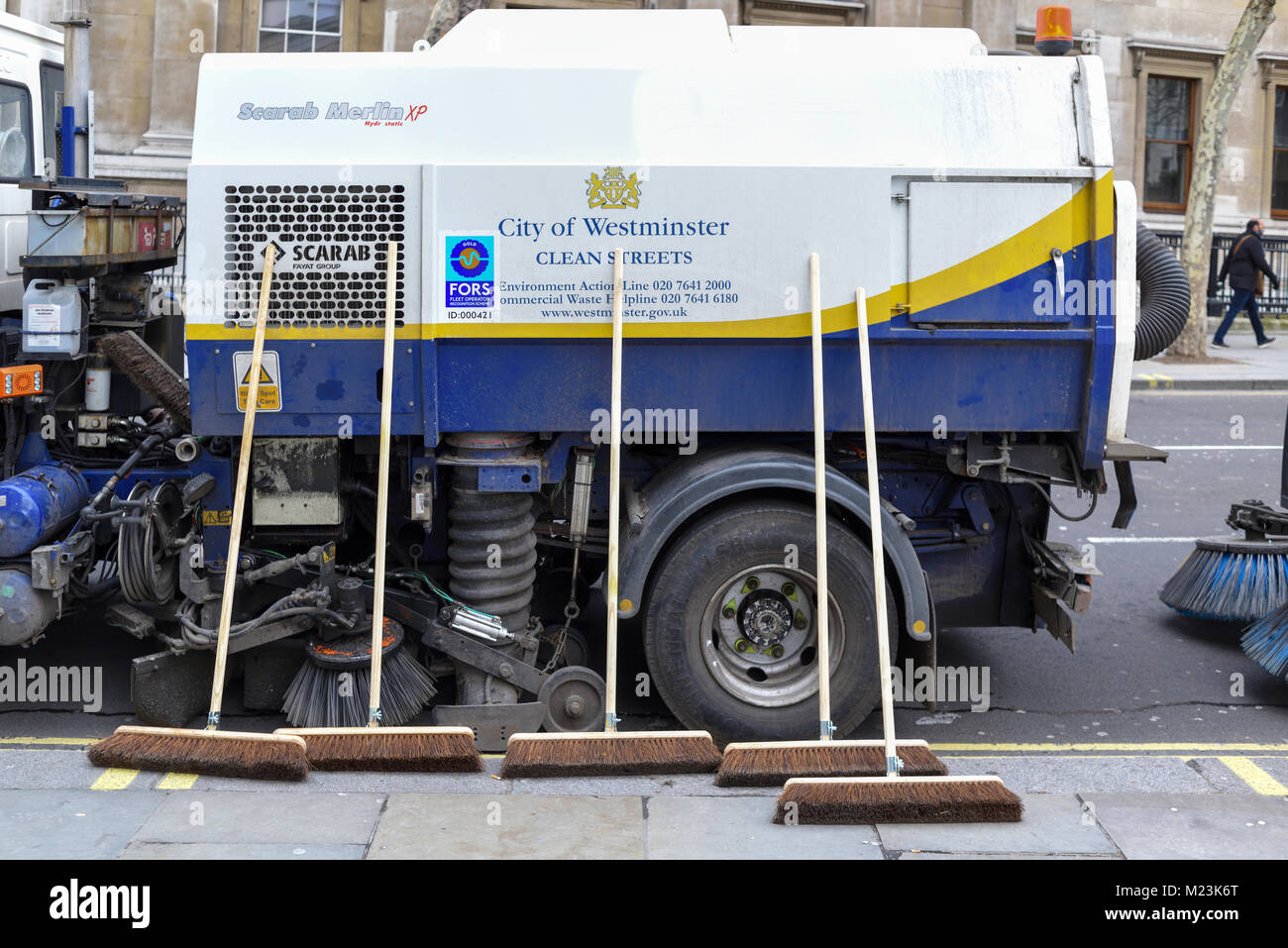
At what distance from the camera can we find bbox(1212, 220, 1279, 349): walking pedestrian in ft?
64.0

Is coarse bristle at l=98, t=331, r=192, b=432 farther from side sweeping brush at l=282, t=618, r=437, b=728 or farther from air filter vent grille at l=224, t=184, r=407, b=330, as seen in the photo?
side sweeping brush at l=282, t=618, r=437, b=728

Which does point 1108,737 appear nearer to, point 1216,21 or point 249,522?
point 249,522

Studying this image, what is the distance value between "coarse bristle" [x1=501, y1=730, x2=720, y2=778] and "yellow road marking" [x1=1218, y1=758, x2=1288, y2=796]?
198 centimetres

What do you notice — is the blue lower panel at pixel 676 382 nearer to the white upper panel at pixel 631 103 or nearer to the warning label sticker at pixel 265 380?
the warning label sticker at pixel 265 380

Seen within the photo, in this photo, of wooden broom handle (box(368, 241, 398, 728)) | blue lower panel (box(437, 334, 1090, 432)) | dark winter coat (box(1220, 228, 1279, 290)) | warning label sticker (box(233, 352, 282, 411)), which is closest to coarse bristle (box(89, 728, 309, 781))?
wooden broom handle (box(368, 241, 398, 728))

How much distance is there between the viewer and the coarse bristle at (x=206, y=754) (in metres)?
4.75

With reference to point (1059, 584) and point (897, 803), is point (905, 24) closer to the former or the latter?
point (1059, 584)

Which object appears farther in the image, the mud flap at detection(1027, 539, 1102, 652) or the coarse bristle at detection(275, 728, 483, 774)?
the mud flap at detection(1027, 539, 1102, 652)

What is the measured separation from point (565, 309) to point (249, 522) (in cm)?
154

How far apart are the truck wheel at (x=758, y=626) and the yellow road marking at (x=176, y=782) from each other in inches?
66.9

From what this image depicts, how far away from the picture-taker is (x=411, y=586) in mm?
5598

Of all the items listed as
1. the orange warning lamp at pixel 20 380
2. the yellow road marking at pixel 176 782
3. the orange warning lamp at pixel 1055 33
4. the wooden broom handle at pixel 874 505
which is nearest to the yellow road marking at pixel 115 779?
the yellow road marking at pixel 176 782

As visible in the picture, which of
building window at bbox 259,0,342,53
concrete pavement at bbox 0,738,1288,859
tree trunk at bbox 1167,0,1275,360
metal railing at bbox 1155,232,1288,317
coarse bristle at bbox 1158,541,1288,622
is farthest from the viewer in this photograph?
metal railing at bbox 1155,232,1288,317

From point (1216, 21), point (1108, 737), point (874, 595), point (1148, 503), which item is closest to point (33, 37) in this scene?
point (874, 595)
